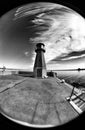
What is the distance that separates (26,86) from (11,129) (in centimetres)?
105

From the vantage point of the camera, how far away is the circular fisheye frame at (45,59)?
5.09 ft

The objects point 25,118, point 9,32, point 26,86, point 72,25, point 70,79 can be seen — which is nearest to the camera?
point 25,118

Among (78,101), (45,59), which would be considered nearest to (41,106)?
(78,101)

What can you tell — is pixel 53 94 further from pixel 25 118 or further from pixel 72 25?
pixel 72 25

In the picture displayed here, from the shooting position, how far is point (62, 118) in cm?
149

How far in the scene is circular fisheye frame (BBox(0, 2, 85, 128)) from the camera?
5.09 ft

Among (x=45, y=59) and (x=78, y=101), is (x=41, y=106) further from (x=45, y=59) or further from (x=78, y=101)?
(x=45, y=59)

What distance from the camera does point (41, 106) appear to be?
1.73m

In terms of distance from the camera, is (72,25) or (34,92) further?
(34,92)

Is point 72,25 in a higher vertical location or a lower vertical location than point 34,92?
higher

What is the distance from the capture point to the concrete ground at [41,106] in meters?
1.48

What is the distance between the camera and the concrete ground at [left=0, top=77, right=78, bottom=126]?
148cm

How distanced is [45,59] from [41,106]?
1.09 metres

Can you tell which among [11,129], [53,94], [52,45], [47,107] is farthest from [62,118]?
[52,45]
